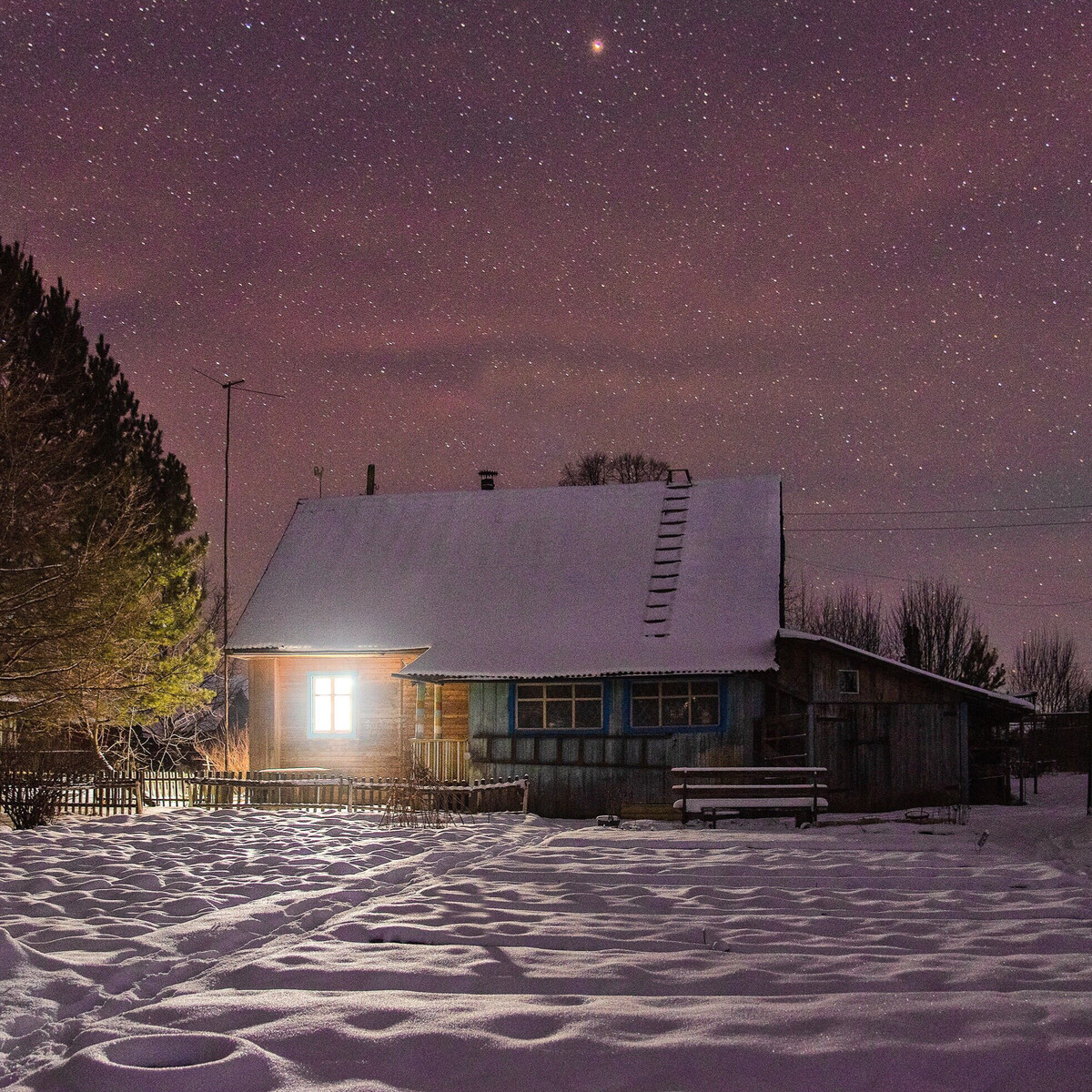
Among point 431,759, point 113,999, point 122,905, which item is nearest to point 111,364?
point 431,759

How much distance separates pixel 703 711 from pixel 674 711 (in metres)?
0.58

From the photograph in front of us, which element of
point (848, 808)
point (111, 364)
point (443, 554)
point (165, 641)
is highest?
point (111, 364)

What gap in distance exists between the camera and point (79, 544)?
17766 millimetres

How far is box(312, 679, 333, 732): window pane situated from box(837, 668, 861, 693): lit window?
1110 centimetres

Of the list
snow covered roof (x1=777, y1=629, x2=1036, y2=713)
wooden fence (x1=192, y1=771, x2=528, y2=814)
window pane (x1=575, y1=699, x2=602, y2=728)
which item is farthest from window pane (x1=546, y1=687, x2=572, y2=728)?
snow covered roof (x1=777, y1=629, x2=1036, y2=713)

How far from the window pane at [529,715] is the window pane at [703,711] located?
3137 mm

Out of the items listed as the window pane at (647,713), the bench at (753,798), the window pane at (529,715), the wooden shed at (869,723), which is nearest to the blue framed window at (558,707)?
the window pane at (529,715)

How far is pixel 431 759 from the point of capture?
74.3 ft

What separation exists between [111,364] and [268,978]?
22.4 meters

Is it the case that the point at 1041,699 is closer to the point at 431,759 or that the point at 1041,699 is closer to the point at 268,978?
the point at 431,759

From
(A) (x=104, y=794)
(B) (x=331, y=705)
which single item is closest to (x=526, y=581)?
(B) (x=331, y=705)

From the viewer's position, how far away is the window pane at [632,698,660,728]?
2180 centimetres

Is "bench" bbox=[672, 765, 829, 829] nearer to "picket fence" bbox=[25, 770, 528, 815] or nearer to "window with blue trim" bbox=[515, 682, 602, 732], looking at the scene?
"picket fence" bbox=[25, 770, 528, 815]

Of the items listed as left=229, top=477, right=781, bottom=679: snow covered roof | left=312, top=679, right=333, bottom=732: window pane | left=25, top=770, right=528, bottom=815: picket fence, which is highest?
left=229, top=477, right=781, bottom=679: snow covered roof
